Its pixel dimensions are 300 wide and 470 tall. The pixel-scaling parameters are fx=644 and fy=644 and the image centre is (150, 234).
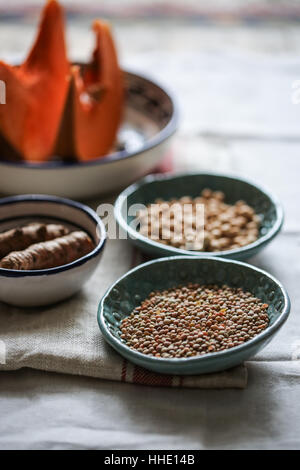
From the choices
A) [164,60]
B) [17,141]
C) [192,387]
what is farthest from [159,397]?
[164,60]

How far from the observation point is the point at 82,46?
6.73 feet

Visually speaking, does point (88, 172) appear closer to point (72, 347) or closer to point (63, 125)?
point (63, 125)

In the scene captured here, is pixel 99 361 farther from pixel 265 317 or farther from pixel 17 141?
pixel 17 141

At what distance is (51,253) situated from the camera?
0.94m

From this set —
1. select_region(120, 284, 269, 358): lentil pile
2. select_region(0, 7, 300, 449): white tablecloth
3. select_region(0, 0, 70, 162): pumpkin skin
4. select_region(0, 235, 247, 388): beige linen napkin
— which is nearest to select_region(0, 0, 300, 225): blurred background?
select_region(0, 7, 300, 449): white tablecloth

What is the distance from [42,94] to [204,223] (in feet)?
1.29

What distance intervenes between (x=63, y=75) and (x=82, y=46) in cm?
86

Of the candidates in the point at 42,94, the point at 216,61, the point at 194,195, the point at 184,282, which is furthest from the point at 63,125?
the point at 216,61

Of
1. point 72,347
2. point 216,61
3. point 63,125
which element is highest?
point 216,61

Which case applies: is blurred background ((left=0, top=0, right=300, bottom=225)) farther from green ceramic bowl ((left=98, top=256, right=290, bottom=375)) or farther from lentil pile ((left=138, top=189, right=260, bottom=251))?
green ceramic bowl ((left=98, top=256, right=290, bottom=375))

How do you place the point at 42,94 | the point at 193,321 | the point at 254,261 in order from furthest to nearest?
the point at 42,94 → the point at 254,261 → the point at 193,321

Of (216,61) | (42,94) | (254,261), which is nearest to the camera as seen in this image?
(254,261)

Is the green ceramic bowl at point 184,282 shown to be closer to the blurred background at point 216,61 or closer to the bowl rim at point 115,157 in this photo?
the bowl rim at point 115,157

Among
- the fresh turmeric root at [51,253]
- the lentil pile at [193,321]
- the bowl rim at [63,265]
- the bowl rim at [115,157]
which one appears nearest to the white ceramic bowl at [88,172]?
the bowl rim at [115,157]
